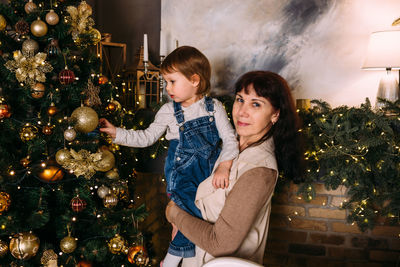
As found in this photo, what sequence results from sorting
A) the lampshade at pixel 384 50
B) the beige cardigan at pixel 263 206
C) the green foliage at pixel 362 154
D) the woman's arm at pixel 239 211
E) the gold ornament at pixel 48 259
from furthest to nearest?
1. the lampshade at pixel 384 50
2. the green foliage at pixel 362 154
3. the gold ornament at pixel 48 259
4. the beige cardigan at pixel 263 206
5. the woman's arm at pixel 239 211

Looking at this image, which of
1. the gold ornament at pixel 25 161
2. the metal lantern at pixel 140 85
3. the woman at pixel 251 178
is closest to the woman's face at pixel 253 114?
the woman at pixel 251 178

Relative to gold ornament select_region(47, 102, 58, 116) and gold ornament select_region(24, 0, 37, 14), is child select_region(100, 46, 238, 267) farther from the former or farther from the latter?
gold ornament select_region(24, 0, 37, 14)

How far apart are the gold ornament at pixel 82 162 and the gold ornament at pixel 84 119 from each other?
4.3 inches

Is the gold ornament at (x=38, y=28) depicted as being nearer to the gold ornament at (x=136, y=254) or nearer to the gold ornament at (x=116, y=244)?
the gold ornament at (x=116, y=244)

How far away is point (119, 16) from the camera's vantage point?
3385 millimetres

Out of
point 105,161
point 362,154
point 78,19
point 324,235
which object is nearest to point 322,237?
point 324,235

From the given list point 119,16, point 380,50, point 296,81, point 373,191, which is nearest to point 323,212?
point 373,191

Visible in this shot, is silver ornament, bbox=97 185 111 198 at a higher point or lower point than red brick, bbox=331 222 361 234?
higher

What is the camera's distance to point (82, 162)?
1.49 meters

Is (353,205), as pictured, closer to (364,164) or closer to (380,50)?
(364,164)

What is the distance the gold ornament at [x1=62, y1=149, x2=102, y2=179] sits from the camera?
1470 millimetres

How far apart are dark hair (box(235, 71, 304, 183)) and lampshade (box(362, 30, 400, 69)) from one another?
158 centimetres

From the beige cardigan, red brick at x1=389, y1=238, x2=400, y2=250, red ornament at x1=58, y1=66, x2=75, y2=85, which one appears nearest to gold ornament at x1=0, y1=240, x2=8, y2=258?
red ornament at x1=58, y1=66, x2=75, y2=85

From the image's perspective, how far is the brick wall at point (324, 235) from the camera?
2701mm
